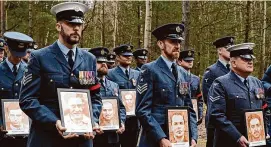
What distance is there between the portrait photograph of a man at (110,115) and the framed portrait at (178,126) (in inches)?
102

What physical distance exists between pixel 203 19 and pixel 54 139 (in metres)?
25.4

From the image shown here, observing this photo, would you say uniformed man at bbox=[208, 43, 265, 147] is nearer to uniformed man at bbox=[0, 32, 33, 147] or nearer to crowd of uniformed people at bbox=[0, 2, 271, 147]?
crowd of uniformed people at bbox=[0, 2, 271, 147]

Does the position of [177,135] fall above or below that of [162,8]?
below

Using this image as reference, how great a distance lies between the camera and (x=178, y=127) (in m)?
5.88

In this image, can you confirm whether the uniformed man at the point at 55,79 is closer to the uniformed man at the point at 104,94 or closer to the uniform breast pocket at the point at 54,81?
the uniform breast pocket at the point at 54,81

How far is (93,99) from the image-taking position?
5.26 m

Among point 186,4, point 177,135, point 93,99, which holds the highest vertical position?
point 186,4

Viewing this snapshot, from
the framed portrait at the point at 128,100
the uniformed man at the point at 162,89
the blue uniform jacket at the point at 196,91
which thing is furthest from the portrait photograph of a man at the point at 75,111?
the blue uniform jacket at the point at 196,91

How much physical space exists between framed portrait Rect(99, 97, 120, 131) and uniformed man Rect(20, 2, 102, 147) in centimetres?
316

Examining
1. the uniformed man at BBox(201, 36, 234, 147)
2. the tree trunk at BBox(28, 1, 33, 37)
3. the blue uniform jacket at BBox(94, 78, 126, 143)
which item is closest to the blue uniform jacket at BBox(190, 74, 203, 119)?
the uniformed man at BBox(201, 36, 234, 147)

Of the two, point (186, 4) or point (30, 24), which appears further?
point (30, 24)

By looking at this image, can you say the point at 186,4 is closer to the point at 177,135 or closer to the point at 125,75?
the point at 125,75

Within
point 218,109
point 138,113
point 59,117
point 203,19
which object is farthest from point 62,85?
point 203,19

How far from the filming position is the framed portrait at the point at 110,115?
8.31 metres
